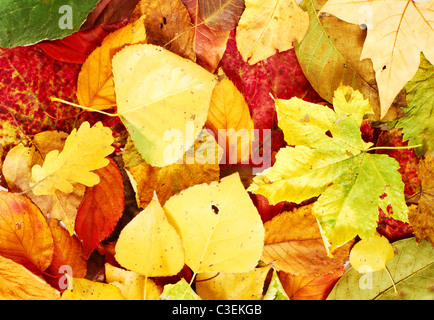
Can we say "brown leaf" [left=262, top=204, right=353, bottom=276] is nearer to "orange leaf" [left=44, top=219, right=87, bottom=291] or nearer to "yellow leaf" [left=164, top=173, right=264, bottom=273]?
"yellow leaf" [left=164, top=173, right=264, bottom=273]

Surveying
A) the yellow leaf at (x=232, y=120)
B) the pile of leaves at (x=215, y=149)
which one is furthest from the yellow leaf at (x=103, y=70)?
the yellow leaf at (x=232, y=120)

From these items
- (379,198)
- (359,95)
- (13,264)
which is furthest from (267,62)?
(13,264)

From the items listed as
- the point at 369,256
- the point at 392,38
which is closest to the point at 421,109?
the point at 392,38

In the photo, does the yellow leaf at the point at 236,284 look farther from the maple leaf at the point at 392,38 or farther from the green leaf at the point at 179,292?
the maple leaf at the point at 392,38

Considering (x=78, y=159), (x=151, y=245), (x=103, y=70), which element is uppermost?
(x=103, y=70)

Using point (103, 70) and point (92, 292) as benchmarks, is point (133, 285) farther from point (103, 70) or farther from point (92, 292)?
point (103, 70)

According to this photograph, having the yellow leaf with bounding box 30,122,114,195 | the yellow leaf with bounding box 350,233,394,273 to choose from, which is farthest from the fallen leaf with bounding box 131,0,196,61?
the yellow leaf with bounding box 350,233,394,273
